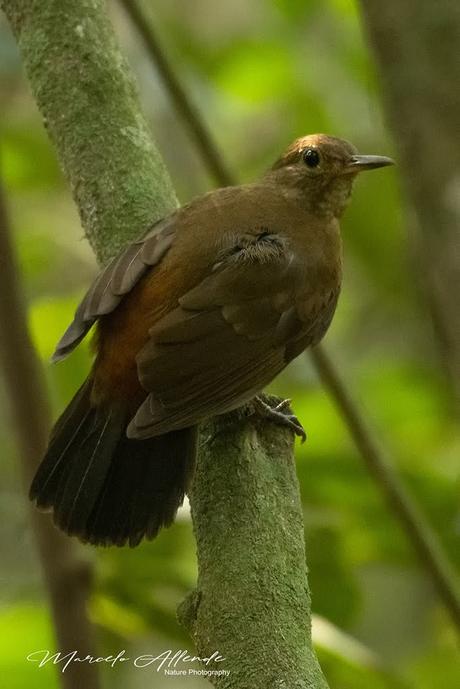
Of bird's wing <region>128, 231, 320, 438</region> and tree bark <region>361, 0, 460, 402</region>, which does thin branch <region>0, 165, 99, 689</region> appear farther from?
tree bark <region>361, 0, 460, 402</region>

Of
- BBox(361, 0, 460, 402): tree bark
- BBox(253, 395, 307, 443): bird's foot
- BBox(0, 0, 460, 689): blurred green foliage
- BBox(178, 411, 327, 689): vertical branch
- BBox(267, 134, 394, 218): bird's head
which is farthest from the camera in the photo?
BBox(267, 134, 394, 218): bird's head

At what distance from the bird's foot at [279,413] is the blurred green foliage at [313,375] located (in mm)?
538

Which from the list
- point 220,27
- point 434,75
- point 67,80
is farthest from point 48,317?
point 220,27

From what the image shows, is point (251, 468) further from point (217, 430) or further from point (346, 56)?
point (346, 56)

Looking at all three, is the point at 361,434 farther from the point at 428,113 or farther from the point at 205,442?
the point at 428,113

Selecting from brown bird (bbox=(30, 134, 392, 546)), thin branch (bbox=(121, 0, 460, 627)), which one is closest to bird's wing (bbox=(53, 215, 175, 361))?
brown bird (bbox=(30, 134, 392, 546))

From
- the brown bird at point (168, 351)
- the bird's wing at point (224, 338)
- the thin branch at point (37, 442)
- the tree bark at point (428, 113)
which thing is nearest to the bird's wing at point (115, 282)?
the brown bird at point (168, 351)

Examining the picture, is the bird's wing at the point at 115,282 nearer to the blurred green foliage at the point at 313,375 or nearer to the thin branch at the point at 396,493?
the blurred green foliage at the point at 313,375

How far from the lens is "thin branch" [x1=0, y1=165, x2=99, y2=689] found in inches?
108

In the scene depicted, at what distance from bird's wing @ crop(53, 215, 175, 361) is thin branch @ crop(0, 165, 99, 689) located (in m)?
0.24

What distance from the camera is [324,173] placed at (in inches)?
138

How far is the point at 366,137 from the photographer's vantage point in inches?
199

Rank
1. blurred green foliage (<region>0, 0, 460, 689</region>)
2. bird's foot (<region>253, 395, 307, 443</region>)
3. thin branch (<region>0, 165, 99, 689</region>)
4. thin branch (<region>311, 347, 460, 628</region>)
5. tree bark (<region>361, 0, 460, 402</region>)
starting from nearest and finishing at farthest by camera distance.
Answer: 1. bird's foot (<region>253, 395, 307, 443</region>)
2. thin branch (<region>0, 165, 99, 689</region>)
3. blurred green foliage (<region>0, 0, 460, 689</region>)
4. thin branch (<region>311, 347, 460, 628</region>)
5. tree bark (<region>361, 0, 460, 402</region>)

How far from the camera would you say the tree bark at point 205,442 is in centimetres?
207
